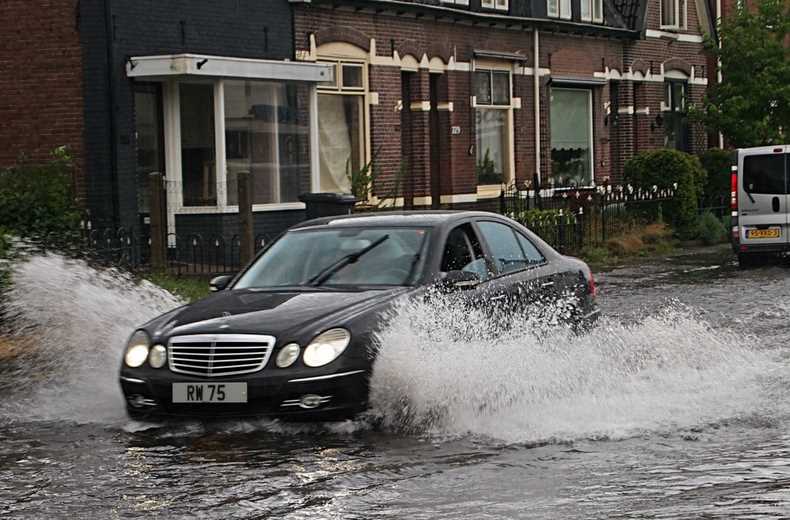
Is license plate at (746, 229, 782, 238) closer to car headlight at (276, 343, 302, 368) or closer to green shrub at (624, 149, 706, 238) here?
green shrub at (624, 149, 706, 238)

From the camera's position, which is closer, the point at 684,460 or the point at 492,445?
the point at 684,460

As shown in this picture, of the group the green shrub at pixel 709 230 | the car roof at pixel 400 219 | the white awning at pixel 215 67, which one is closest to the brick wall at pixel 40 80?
the white awning at pixel 215 67

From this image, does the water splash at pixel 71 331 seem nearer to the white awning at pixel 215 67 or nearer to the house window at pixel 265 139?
the white awning at pixel 215 67

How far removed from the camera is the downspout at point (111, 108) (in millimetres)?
22047

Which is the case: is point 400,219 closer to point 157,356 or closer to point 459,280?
point 459,280

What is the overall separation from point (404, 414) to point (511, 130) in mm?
22692

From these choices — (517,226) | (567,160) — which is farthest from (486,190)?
(517,226)

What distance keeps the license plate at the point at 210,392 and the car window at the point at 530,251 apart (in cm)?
337

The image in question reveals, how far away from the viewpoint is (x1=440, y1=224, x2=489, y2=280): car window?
37.4 ft

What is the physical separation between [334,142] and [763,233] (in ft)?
24.4

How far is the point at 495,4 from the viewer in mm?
31547

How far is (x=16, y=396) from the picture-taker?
12273mm

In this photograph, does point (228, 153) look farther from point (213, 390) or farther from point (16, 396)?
point (213, 390)

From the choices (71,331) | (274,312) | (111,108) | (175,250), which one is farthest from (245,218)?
(274,312)
